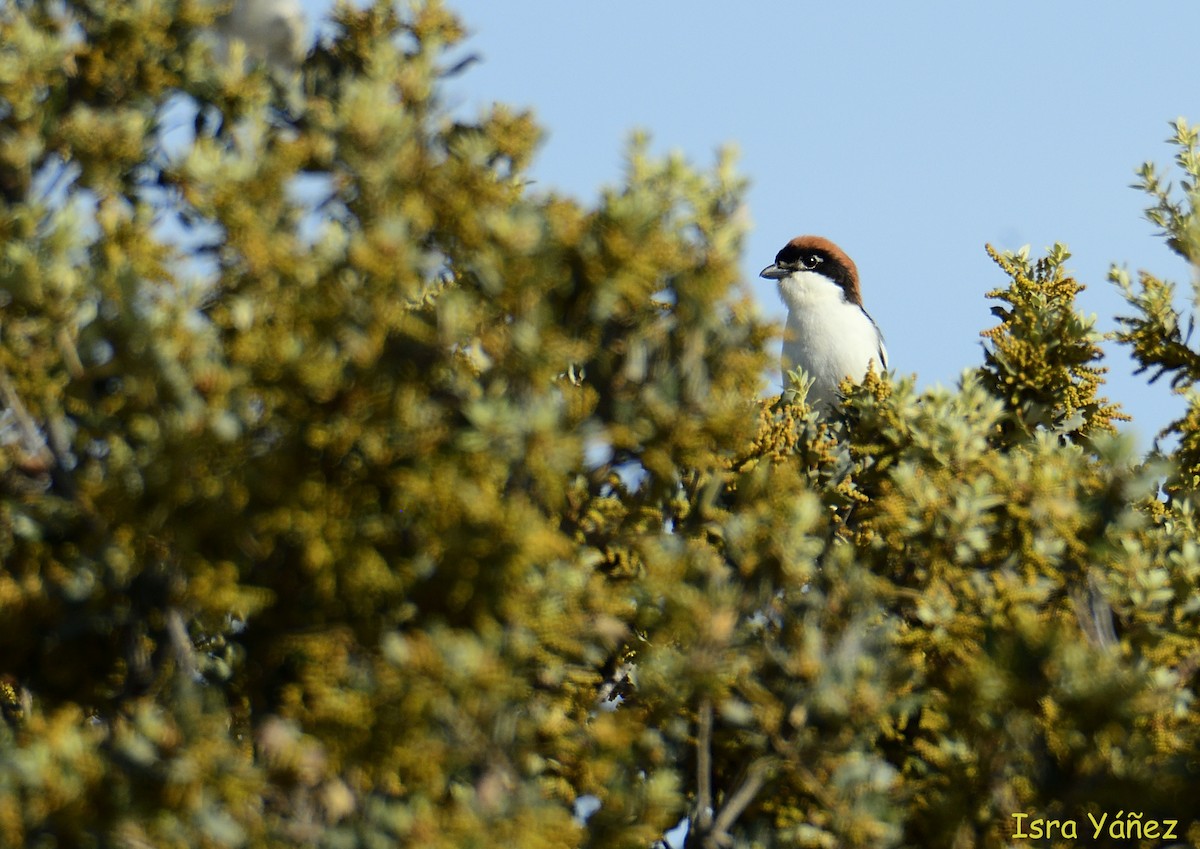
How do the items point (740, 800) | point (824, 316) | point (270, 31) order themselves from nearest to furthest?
point (740, 800) < point (270, 31) < point (824, 316)

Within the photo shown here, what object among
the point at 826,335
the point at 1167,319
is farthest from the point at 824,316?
the point at 1167,319

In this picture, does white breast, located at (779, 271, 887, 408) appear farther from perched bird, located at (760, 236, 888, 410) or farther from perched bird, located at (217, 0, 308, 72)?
perched bird, located at (217, 0, 308, 72)

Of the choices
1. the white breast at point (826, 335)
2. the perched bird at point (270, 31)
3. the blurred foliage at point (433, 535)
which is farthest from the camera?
the white breast at point (826, 335)

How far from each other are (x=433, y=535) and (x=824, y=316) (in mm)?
10581

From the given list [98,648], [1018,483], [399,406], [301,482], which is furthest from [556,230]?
[1018,483]

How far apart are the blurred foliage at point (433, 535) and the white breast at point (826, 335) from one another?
7.29 metres

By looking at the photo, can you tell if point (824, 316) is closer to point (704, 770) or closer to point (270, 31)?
point (270, 31)

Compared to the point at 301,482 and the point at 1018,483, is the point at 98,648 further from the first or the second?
the point at 1018,483

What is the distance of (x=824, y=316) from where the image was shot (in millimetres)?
15109

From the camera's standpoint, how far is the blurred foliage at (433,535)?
4.89 m

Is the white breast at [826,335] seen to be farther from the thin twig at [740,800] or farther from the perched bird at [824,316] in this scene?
the thin twig at [740,800]

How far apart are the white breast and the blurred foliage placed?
7.29 metres

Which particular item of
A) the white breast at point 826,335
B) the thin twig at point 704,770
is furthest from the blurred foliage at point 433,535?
the white breast at point 826,335

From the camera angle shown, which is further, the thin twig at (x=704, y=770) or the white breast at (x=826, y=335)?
the white breast at (x=826, y=335)
